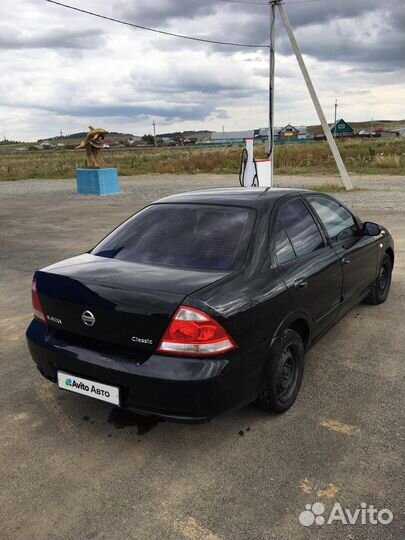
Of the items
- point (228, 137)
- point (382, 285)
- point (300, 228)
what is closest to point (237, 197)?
point (300, 228)

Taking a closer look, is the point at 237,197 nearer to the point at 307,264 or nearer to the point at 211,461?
the point at 307,264

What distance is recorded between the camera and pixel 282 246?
129 inches

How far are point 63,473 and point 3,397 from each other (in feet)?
3.69

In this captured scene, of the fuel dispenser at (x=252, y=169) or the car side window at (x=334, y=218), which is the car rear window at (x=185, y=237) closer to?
the car side window at (x=334, y=218)

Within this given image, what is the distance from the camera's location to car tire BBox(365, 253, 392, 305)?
16.8ft

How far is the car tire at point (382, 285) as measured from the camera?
5109mm

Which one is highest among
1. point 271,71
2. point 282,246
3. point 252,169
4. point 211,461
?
point 271,71

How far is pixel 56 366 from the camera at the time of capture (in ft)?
9.71

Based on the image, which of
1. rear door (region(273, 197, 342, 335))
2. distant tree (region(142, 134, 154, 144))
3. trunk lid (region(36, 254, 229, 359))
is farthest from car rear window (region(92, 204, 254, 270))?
distant tree (region(142, 134, 154, 144))

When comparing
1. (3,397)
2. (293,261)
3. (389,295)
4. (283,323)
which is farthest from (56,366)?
(389,295)

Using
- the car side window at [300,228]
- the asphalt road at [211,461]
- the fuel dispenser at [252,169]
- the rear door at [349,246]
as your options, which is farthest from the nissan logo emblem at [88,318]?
the fuel dispenser at [252,169]

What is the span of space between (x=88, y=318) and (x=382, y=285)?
3.68 m

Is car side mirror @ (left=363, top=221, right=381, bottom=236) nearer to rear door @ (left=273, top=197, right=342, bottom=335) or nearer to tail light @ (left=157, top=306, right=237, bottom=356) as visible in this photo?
rear door @ (left=273, top=197, right=342, bottom=335)

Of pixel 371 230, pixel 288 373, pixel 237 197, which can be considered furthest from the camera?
pixel 371 230
